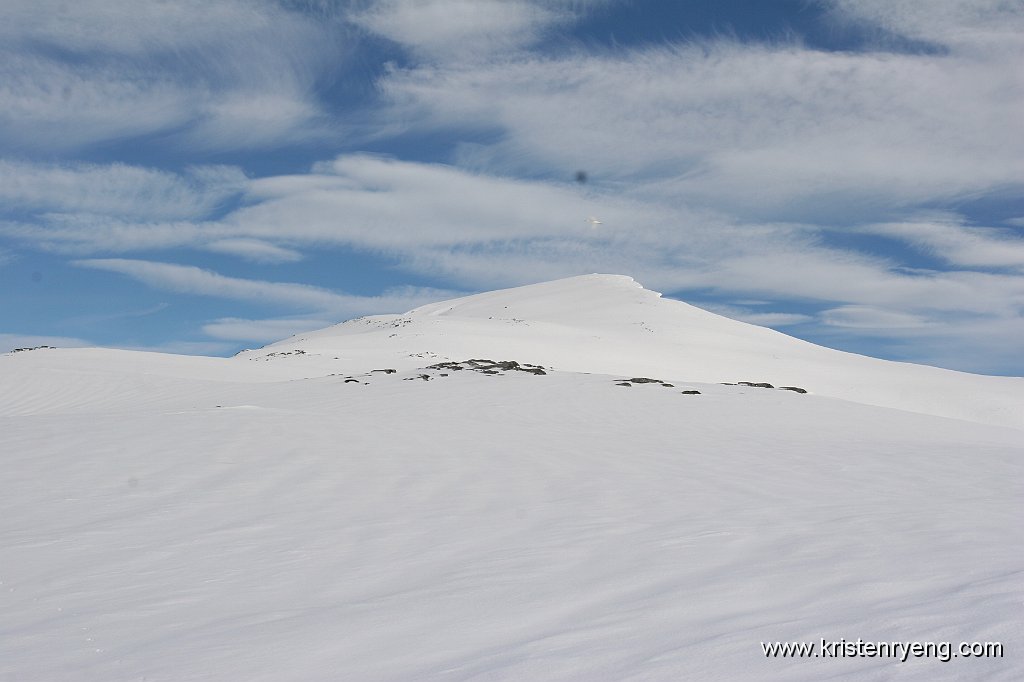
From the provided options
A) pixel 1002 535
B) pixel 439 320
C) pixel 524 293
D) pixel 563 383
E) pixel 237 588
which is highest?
pixel 524 293

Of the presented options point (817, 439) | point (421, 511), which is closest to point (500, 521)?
point (421, 511)

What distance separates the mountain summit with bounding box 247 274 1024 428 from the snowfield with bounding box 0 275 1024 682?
49.0 ft

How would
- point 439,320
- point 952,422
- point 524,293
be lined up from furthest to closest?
point 524,293 < point 439,320 < point 952,422

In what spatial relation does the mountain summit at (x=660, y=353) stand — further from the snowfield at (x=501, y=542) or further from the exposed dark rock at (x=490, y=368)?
the snowfield at (x=501, y=542)

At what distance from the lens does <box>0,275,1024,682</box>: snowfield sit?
3.40 metres

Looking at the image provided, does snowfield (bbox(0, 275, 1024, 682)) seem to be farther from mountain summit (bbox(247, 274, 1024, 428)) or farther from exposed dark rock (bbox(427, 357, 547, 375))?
mountain summit (bbox(247, 274, 1024, 428))

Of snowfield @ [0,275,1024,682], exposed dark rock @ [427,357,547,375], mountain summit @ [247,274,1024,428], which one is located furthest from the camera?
mountain summit @ [247,274,1024,428]

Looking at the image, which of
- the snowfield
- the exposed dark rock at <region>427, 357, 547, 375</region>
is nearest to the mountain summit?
the exposed dark rock at <region>427, 357, 547, 375</region>

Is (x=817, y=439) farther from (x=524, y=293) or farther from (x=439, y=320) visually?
(x=524, y=293)

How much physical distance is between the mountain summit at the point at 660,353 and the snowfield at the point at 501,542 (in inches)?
588

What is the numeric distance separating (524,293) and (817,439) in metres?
52.9

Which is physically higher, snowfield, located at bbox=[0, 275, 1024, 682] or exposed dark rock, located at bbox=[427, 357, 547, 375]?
→ exposed dark rock, located at bbox=[427, 357, 547, 375]

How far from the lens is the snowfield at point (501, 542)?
3.40 m

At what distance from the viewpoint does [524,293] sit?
65.3 m
